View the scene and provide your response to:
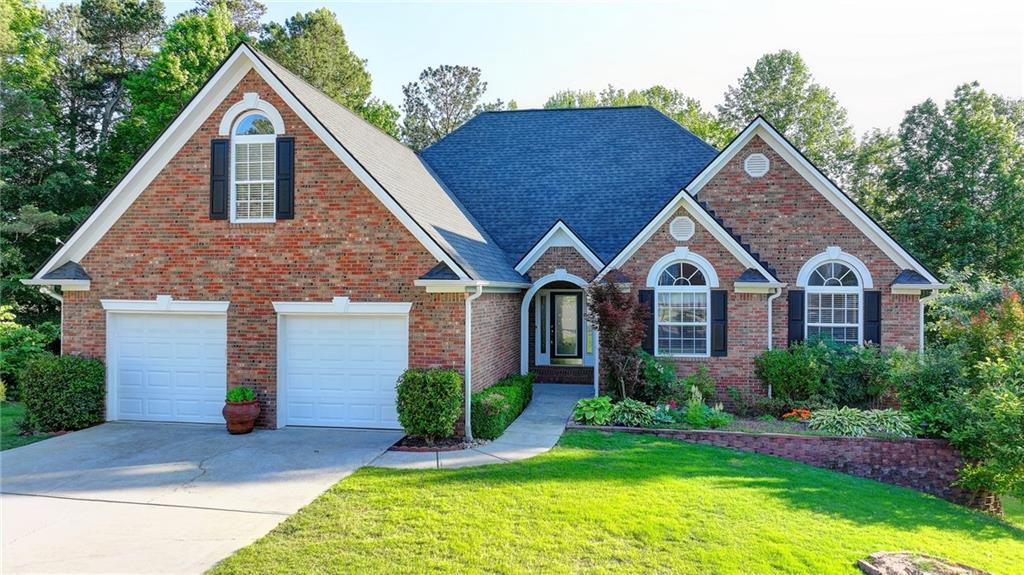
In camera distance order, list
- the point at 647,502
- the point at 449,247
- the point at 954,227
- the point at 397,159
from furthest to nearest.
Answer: the point at 954,227
the point at 397,159
the point at 449,247
the point at 647,502

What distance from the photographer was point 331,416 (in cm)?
1162

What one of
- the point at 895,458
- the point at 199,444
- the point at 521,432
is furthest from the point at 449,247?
the point at 895,458

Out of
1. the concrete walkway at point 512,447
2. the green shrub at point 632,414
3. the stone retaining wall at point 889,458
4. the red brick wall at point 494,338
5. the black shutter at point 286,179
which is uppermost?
the black shutter at point 286,179

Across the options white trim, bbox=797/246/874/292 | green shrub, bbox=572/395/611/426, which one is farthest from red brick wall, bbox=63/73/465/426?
white trim, bbox=797/246/874/292

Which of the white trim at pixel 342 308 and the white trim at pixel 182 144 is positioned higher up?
the white trim at pixel 182 144

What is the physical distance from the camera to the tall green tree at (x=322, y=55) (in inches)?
1357

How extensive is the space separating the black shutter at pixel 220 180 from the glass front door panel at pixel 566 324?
913cm

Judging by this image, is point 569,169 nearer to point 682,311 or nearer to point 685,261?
point 685,261

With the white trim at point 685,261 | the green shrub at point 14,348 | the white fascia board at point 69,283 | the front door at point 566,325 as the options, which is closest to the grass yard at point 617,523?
the white trim at point 685,261

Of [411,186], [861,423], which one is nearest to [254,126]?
[411,186]

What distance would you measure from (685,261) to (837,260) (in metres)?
3.59

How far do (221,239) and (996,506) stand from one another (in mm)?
14993

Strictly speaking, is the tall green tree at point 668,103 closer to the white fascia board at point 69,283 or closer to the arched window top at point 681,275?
the arched window top at point 681,275

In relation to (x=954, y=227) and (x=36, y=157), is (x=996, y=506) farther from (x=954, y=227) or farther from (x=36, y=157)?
(x=36, y=157)
